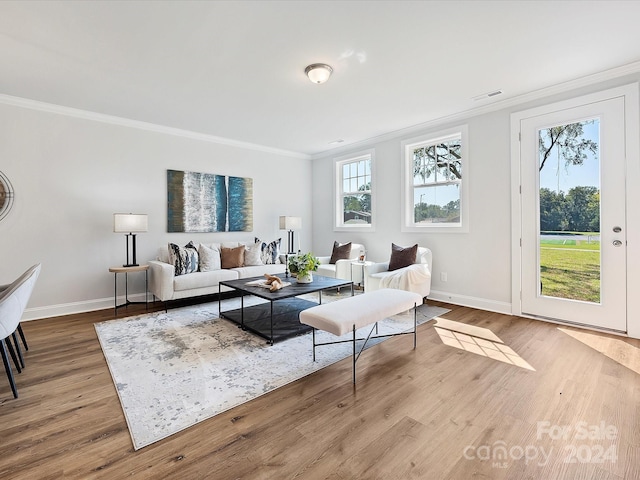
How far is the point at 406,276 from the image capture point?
3828 millimetres

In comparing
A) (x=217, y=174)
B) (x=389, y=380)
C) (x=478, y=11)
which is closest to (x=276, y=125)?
(x=217, y=174)

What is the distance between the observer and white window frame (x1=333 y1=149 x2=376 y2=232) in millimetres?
5508

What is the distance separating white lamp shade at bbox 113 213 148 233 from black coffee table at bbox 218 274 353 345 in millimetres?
1548

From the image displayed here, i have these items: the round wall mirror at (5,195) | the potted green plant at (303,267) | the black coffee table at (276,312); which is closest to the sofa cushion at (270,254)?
the black coffee table at (276,312)

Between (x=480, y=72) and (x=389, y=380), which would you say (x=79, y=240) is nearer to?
(x=389, y=380)

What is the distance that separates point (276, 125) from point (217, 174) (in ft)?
4.68

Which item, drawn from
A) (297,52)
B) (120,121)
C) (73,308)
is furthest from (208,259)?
(297,52)

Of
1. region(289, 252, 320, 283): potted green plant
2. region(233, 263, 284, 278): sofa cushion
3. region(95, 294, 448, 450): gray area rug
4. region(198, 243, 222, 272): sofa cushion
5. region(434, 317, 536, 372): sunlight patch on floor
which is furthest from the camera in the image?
region(233, 263, 284, 278): sofa cushion

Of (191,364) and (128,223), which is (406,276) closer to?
(191,364)

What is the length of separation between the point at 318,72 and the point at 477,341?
9.91ft

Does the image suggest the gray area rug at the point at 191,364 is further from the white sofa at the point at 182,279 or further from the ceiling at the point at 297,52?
the ceiling at the point at 297,52

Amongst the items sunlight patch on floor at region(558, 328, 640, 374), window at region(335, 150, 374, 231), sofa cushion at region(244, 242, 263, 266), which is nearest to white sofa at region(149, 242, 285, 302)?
sofa cushion at region(244, 242, 263, 266)

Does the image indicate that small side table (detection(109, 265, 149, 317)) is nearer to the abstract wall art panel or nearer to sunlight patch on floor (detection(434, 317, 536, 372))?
the abstract wall art panel

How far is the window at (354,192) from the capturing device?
5742mm
